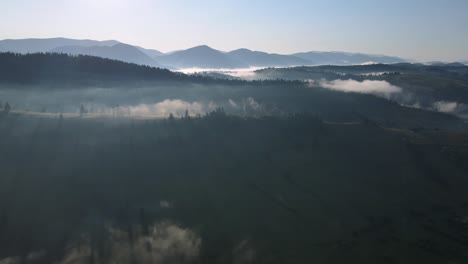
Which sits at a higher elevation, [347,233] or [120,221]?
[120,221]

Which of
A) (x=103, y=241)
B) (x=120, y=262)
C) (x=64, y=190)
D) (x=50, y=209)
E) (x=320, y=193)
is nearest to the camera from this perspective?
(x=120, y=262)

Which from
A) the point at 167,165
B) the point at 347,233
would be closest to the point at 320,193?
the point at 347,233

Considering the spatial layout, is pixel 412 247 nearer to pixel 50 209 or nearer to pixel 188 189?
pixel 188 189

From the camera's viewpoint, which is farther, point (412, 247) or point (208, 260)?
point (412, 247)

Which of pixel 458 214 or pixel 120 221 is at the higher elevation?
pixel 120 221

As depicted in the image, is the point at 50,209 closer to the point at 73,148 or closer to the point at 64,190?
the point at 64,190

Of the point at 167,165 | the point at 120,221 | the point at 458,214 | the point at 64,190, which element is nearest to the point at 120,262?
the point at 120,221

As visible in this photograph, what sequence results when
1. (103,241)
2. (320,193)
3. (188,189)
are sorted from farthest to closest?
(320,193), (188,189), (103,241)

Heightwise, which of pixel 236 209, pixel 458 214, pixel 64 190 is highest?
pixel 64 190

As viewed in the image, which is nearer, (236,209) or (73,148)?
(236,209)
